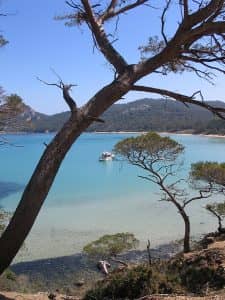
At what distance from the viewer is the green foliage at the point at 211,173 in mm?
15203

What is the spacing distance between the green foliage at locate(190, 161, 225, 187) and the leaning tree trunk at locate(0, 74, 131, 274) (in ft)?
36.7

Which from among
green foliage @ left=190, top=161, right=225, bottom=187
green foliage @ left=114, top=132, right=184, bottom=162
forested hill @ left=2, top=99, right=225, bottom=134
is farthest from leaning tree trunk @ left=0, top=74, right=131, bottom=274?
forested hill @ left=2, top=99, right=225, bottom=134

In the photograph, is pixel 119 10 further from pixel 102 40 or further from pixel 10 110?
pixel 10 110

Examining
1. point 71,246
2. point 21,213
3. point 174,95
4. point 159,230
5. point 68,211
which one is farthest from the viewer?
point 68,211

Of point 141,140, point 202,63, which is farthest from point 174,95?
point 141,140

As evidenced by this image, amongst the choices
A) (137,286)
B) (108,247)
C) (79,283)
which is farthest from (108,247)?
(137,286)

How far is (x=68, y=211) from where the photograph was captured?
30.2m

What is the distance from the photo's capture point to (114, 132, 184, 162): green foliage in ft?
49.3

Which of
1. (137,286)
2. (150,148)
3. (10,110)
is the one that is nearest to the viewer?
(137,286)

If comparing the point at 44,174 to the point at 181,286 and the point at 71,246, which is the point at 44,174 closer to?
the point at 181,286

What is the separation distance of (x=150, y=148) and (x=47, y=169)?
1085 centimetres

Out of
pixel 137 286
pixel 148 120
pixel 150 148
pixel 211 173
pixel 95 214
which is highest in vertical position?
pixel 148 120

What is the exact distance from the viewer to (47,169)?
14.2 feet

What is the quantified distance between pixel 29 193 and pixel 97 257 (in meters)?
13.6
